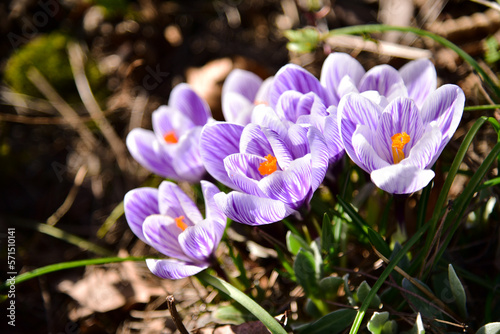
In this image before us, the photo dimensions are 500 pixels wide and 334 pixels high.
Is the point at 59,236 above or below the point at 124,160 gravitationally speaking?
below

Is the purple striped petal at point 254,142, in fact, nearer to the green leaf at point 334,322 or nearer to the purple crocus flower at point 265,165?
the purple crocus flower at point 265,165

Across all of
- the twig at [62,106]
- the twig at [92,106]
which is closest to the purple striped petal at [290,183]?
the twig at [92,106]

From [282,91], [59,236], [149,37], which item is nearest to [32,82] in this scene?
[149,37]

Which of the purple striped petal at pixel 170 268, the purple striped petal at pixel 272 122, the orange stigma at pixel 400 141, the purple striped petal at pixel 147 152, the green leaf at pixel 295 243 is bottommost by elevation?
the green leaf at pixel 295 243

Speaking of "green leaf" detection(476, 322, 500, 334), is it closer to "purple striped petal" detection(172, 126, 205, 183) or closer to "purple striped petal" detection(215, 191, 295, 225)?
"purple striped petal" detection(215, 191, 295, 225)

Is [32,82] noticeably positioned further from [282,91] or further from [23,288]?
[282,91]

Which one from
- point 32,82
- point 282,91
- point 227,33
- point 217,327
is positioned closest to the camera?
point 282,91
